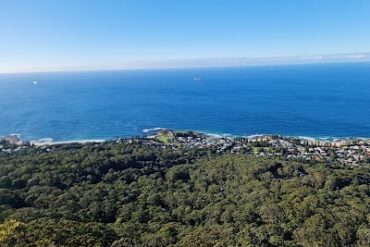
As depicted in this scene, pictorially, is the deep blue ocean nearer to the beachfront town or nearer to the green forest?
the beachfront town

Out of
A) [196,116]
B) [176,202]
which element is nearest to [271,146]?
[176,202]

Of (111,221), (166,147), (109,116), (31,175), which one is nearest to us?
(111,221)

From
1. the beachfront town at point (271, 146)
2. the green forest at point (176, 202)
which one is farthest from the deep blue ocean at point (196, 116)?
the green forest at point (176, 202)

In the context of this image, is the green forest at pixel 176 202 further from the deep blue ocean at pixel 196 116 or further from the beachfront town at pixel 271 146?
the deep blue ocean at pixel 196 116

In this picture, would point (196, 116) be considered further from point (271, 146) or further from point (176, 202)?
point (176, 202)

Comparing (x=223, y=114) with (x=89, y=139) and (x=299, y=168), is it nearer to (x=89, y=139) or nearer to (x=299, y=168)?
(x=89, y=139)

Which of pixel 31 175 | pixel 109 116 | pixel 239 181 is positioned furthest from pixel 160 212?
pixel 109 116
